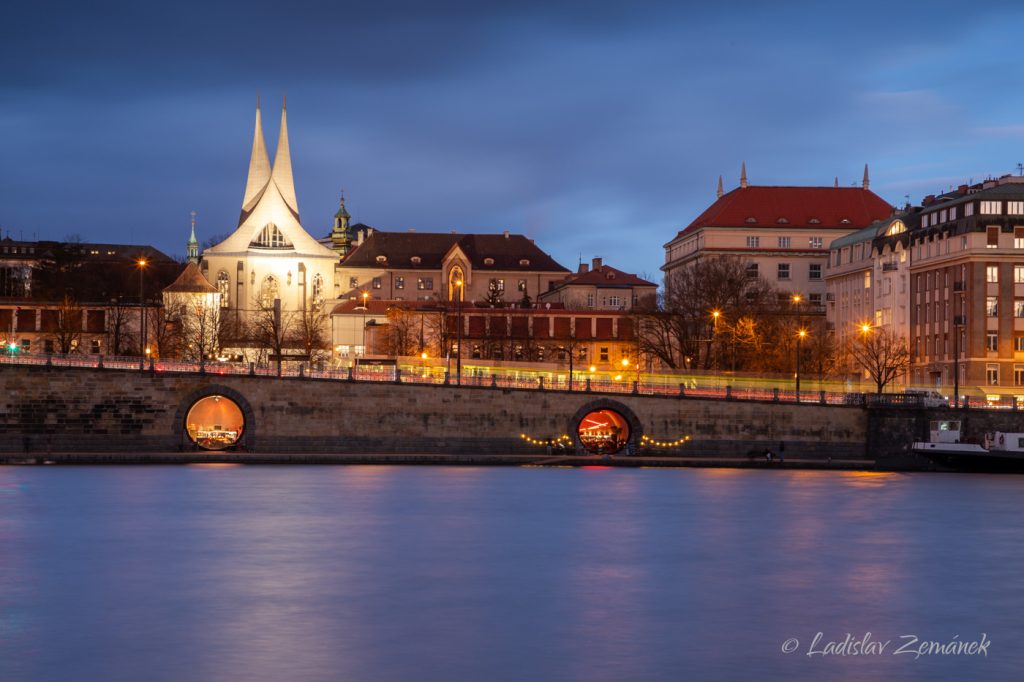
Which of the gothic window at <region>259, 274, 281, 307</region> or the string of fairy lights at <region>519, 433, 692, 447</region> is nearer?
the string of fairy lights at <region>519, 433, 692, 447</region>

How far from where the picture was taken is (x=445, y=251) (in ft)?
605

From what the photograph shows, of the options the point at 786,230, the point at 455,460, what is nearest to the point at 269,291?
the point at 786,230

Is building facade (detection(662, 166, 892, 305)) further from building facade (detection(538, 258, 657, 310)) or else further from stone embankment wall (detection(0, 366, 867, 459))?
stone embankment wall (detection(0, 366, 867, 459))

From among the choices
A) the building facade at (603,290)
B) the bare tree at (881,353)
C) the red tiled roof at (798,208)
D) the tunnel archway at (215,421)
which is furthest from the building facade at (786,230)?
the tunnel archway at (215,421)

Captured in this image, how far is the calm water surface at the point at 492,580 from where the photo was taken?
2942 centimetres

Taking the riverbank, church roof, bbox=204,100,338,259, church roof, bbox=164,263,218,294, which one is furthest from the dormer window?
the riverbank

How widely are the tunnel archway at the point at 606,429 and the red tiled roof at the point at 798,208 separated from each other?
160ft

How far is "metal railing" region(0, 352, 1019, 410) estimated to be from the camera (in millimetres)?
86812

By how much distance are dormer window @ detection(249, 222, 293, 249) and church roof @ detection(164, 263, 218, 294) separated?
8.11 meters

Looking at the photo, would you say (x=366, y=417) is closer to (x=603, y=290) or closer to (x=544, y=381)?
(x=544, y=381)

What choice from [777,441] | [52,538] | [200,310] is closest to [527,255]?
[200,310]

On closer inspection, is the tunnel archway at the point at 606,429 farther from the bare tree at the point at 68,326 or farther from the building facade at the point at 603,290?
the building facade at the point at 603,290

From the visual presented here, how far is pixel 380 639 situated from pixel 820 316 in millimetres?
108966

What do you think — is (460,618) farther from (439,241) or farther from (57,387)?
(439,241)
